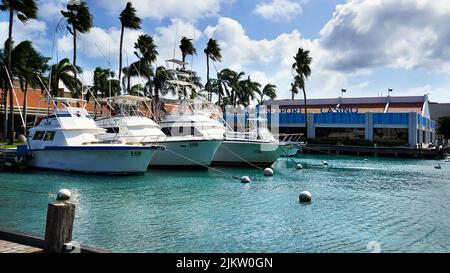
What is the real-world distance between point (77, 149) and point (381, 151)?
44527mm

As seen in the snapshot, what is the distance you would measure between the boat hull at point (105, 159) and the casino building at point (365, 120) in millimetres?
46230

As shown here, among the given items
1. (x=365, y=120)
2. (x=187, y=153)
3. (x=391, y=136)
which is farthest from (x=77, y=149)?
(x=391, y=136)

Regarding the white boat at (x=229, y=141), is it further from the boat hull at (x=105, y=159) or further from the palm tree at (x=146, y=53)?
the palm tree at (x=146, y=53)

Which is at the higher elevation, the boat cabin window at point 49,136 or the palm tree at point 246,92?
the palm tree at point 246,92

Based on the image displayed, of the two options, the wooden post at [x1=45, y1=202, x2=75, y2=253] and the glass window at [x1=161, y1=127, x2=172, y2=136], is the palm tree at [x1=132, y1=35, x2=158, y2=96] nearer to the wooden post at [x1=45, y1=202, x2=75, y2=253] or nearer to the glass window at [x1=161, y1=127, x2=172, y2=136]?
the glass window at [x1=161, y1=127, x2=172, y2=136]

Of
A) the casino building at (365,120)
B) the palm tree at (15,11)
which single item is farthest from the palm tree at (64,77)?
the casino building at (365,120)

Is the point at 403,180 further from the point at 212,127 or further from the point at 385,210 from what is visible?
the point at 212,127

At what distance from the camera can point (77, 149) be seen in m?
26.7

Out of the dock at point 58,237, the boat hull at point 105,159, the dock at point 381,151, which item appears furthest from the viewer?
the dock at point 381,151

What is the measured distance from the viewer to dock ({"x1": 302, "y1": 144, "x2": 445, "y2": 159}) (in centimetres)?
5550

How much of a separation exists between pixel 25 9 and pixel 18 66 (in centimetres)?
727

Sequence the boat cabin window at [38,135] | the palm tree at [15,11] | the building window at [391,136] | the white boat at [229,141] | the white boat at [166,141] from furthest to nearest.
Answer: the building window at [391,136] < the palm tree at [15,11] < the white boat at [229,141] < the white boat at [166,141] < the boat cabin window at [38,135]

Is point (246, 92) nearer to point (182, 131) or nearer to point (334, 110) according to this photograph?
point (334, 110)

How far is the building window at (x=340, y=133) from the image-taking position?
67812 millimetres
